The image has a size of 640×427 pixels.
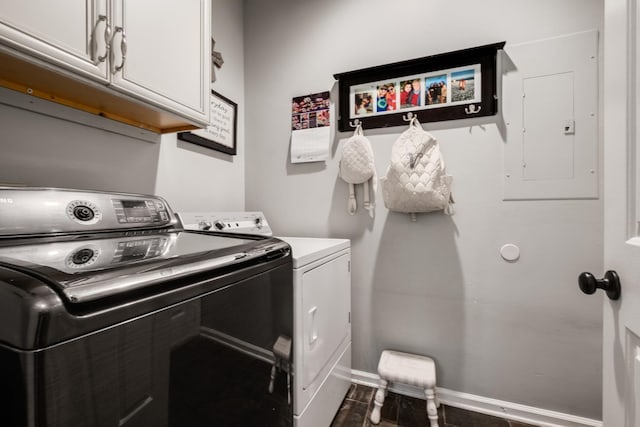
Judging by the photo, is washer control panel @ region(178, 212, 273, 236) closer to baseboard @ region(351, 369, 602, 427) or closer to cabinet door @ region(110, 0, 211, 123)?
cabinet door @ region(110, 0, 211, 123)

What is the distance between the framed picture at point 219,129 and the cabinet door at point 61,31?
0.76 meters

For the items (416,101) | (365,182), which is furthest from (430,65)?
(365,182)

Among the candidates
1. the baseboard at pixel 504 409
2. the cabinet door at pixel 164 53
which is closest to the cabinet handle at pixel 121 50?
the cabinet door at pixel 164 53

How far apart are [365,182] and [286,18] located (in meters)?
1.37

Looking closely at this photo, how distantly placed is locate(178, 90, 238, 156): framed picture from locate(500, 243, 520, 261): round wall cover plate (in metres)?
1.85

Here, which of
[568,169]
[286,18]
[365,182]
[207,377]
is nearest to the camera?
[207,377]

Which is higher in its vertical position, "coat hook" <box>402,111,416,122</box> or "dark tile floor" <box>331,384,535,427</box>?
"coat hook" <box>402,111,416,122</box>

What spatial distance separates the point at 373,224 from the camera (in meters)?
1.76

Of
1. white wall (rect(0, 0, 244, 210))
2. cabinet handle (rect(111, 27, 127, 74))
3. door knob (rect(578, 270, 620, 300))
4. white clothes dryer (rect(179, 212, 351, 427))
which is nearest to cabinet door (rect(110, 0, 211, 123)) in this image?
cabinet handle (rect(111, 27, 127, 74))

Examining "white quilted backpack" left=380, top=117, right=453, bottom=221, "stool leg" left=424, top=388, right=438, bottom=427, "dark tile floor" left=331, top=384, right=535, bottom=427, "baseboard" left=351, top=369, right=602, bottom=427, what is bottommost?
"dark tile floor" left=331, top=384, right=535, bottom=427

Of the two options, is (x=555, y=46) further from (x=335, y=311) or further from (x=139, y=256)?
(x=139, y=256)

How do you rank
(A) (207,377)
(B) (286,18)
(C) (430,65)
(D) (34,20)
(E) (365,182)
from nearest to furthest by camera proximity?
(A) (207,377) < (D) (34,20) < (C) (430,65) < (E) (365,182) < (B) (286,18)

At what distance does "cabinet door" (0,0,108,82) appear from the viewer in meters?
0.68

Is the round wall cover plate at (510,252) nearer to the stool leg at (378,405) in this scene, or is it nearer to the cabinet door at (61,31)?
the stool leg at (378,405)
